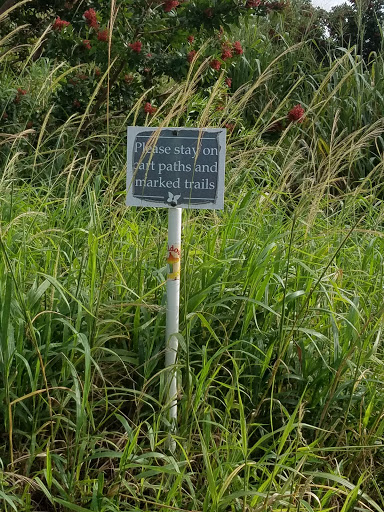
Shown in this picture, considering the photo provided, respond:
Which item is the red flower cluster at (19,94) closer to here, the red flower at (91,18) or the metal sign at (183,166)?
the red flower at (91,18)

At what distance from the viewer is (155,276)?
259 centimetres

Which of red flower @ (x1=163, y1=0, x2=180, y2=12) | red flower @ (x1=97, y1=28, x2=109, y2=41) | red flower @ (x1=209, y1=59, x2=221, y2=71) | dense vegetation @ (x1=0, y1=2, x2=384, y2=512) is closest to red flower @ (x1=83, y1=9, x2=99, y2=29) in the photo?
red flower @ (x1=97, y1=28, x2=109, y2=41)

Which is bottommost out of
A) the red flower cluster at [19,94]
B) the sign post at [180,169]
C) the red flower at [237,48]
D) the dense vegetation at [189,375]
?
the dense vegetation at [189,375]

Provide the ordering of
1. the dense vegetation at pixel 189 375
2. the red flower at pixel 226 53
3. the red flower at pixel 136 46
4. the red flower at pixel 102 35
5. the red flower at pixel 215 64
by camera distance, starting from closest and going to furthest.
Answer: the dense vegetation at pixel 189 375, the red flower at pixel 102 35, the red flower at pixel 136 46, the red flower at pixel 215 64, the red flower at pixel 226 53

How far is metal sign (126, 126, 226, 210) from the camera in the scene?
90.0 inches

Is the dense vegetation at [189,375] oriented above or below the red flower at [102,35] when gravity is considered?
below

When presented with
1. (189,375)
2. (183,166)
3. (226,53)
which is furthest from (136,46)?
(189,375)

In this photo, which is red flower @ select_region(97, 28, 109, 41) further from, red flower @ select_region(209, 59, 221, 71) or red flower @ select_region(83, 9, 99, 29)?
red flower @ select_region(209, 59, 221, 71)

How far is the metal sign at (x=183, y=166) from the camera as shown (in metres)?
2.29

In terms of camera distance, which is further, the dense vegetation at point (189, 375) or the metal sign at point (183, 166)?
the metal sign at point (183, 166)

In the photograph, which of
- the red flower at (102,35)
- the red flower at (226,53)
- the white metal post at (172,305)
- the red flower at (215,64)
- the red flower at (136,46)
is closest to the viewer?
the white metal post at (172,305)

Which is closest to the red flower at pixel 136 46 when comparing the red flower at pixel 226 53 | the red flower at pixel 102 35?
the red flower at pixel 102 35

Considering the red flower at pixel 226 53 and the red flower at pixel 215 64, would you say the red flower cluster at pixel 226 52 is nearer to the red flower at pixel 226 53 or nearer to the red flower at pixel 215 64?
the red flower at pixel 226 53

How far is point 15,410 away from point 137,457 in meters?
0.43
